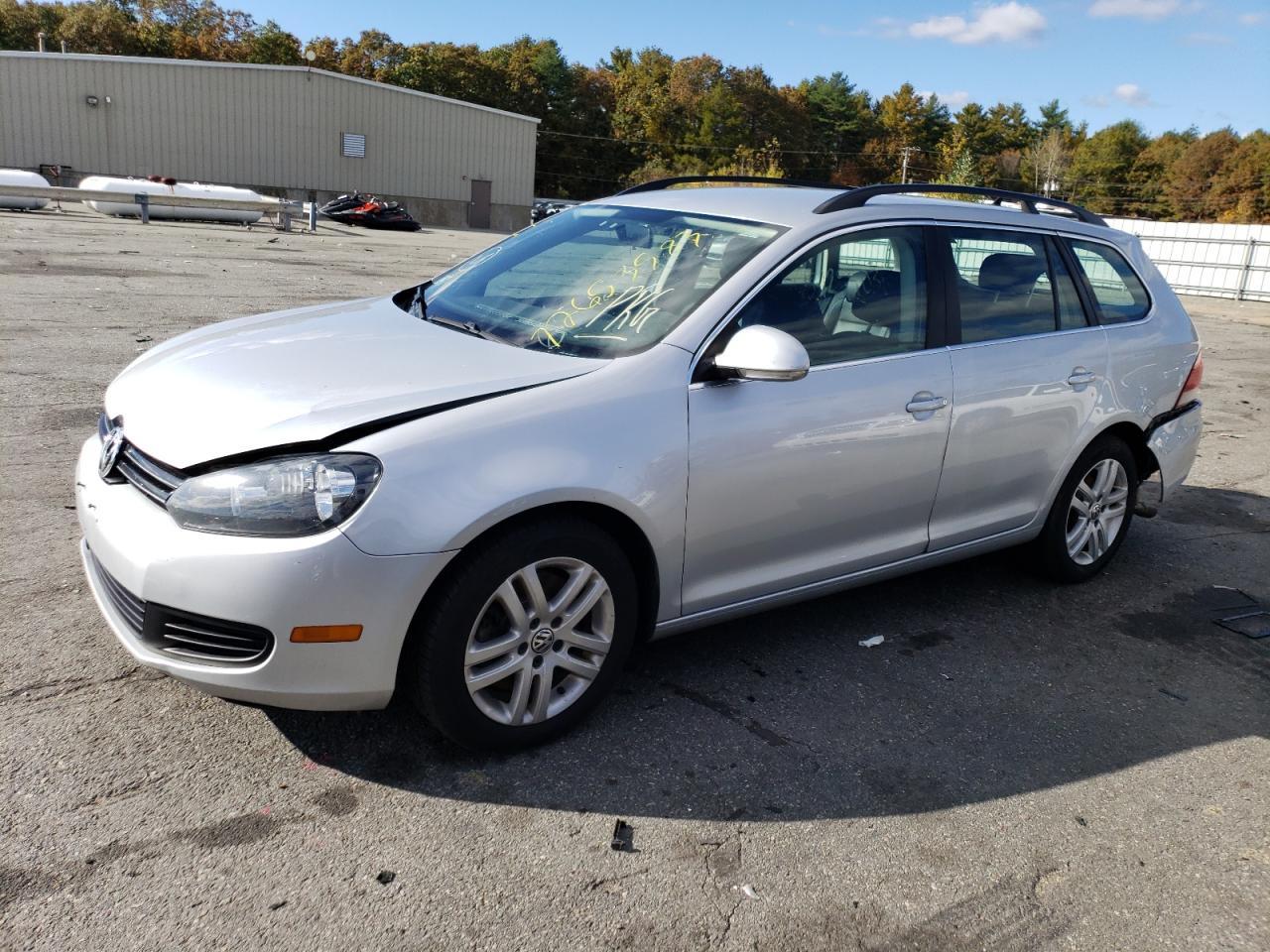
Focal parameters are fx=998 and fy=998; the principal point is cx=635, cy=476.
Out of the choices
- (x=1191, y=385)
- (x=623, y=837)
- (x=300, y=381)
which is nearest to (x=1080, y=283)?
(x=1191, y=385)

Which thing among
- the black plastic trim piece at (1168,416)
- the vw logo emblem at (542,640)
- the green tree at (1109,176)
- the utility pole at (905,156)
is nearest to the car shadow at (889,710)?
→ the vw logo emblem at (542,640)

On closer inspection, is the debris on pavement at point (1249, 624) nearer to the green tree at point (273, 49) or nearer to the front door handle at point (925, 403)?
the front door handle at point (925, 403)

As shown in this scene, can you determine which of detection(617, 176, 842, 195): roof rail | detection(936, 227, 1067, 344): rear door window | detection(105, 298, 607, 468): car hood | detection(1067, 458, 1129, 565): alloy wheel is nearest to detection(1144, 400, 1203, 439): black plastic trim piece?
detection(1067, 458, 1129, 565): alloy wheel

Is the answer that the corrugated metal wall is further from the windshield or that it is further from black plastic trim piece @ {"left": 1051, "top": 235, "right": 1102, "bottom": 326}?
black plastic trim piece @ {"left": 1051, "top": 235, "right": 1102, "bottom": 326}

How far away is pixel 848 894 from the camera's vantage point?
2.60 m

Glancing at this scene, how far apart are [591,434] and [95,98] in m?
49.0

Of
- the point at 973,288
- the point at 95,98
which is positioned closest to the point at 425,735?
the point at 973,288

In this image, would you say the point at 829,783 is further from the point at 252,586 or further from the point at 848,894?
the point at 252,586

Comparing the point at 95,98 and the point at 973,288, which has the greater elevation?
the point at 95,98

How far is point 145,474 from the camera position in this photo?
288 cm

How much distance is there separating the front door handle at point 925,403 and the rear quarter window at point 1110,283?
1.37 metres

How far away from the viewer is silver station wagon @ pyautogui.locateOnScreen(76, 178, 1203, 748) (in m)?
2.66

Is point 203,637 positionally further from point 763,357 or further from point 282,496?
point 763,357

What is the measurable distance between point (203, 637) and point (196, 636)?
0.08ft
